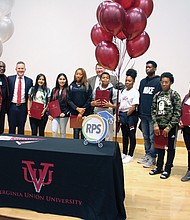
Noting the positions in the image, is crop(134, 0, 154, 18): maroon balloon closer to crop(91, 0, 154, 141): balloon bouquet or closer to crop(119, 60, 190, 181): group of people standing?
crop(91, 0, 154, 141): balloon bouquet


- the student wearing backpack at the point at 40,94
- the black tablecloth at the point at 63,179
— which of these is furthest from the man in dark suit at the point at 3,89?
the black tablecloth at the point at 63,179

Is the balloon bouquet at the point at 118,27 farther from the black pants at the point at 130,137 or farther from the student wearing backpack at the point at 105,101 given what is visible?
the black pants at the point at 130,137

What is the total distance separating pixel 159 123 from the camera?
11.0 feet

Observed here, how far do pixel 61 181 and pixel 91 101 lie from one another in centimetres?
192

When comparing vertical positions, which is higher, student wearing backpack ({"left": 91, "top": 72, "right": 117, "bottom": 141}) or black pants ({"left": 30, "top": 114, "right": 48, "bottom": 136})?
student wearing backpack ({"left": 91, "top": 72, "right": 117, "bottom": 141})

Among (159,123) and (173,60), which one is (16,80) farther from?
(173,60)

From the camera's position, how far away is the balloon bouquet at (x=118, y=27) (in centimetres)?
241

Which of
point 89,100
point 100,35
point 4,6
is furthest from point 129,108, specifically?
point 4,6

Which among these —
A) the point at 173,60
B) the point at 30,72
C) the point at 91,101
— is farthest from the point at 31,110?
the point at 173,60

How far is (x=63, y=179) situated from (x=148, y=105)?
197 centimetres

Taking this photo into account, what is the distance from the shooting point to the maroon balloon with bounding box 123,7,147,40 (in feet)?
8.22

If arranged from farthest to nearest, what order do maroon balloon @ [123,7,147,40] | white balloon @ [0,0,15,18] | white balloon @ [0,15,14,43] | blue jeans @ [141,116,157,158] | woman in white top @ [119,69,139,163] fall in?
woman in white top @ [119,69,139,163]
blue jeans @ [141,116,157,158]
white balloon @ [0,15,14,43]
white balloon @ [0,0,15,18]
maroon balloon @ [123,7,147,40]

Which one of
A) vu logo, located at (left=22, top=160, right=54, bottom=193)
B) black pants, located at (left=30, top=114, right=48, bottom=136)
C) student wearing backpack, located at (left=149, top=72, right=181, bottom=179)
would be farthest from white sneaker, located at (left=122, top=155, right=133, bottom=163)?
vu logo, located at (left=22, top=160, right=54, bottom=193)

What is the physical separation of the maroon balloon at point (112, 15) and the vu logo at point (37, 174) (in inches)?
50.1
